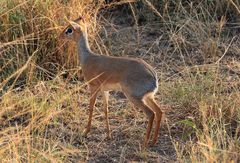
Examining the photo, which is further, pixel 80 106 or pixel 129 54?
pixel 129 54

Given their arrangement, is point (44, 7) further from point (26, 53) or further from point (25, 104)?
point (25, 104)

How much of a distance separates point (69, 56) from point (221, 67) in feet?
4.51

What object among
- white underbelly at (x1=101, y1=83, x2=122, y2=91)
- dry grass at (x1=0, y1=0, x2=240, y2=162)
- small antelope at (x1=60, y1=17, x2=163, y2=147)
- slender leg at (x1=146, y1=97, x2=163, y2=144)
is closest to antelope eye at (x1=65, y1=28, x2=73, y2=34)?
small antelope at (x1=60, y1=17, x2=163, y2=147)

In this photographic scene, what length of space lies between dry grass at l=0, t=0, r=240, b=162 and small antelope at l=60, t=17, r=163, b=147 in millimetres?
229

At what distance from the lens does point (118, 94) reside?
5.40m

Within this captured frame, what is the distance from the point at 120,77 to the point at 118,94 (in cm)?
106

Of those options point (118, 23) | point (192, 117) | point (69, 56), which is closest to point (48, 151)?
point (192, 117)

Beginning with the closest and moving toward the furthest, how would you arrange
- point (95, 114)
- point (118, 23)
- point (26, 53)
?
point (95, 114)
point (26, 53)
point (118, 23)

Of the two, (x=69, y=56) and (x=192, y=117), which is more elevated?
(x=69, y=56)

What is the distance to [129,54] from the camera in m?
6.11

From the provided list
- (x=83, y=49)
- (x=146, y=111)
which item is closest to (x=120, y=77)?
(x=146, y=111)

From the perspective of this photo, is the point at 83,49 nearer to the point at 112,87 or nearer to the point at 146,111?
the point at 112,87

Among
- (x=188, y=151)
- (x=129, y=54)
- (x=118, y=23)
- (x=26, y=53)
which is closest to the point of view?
(x=188, y=151)

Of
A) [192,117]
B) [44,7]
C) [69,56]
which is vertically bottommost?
[192,117]
